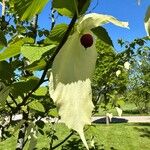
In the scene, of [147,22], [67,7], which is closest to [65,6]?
[67,7]

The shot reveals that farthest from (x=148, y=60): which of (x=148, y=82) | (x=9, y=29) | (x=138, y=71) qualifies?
(x=9, y=29)

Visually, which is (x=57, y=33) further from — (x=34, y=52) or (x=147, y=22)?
(x=147, y=22)

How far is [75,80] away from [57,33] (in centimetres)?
Result: 24

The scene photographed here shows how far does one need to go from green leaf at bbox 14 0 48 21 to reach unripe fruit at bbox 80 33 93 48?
10 centimetres

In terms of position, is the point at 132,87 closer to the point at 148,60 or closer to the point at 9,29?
the point at 148,60

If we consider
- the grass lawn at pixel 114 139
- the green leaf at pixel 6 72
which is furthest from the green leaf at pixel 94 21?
the grass lawn at pixel 114 139

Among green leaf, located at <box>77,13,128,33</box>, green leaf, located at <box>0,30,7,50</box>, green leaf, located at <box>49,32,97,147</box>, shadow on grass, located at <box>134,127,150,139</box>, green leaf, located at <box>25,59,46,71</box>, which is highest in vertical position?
green leaf, located at <box>0,30,7,50</box>

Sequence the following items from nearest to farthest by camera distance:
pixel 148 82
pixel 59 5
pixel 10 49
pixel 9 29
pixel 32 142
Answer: pixel 59 5
pixel 10 49
pixel 32 142
pixel 9 29
pixel 148 82

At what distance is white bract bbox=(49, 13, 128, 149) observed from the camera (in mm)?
551

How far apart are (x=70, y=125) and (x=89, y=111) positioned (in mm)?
42

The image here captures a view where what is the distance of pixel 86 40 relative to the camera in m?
0.62

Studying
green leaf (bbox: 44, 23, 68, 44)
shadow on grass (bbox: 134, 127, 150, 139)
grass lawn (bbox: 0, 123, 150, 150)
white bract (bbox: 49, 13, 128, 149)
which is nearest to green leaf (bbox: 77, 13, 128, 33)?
white bract (bbox: 49, 13, 128, 149)

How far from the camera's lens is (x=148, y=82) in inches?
1172

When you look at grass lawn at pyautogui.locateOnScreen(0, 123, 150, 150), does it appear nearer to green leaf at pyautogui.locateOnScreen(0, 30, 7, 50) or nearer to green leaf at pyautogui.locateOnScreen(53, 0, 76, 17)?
green leaf at pyautogui.locateOnScreen(0, 30, 7, 50)
